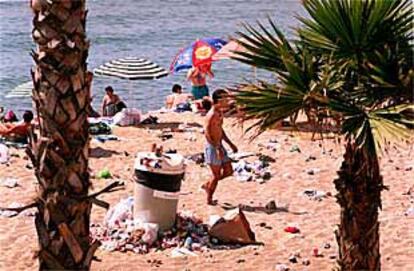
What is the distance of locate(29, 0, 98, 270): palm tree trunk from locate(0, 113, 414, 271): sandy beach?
339cm

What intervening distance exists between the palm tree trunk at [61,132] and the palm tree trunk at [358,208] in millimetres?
2461

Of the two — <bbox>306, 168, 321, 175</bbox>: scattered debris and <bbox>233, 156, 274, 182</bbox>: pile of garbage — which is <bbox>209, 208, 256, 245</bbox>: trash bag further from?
<bbox>306, 168, 321, 175</bbox>: scattered debris

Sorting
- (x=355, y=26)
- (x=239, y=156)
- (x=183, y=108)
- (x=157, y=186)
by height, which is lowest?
(x=239, y=156)

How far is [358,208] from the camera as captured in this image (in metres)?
5.91

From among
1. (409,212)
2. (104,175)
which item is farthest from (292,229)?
(104,175)

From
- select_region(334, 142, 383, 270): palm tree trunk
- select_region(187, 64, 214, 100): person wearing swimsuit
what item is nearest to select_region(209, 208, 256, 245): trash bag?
select_region(334, 142, 383, 270): palm tree trunk

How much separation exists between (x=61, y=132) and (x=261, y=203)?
7.62m

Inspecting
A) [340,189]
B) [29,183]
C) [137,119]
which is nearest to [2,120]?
[137,119]

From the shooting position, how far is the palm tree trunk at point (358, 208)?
5.80 meters

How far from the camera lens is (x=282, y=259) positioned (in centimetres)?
869

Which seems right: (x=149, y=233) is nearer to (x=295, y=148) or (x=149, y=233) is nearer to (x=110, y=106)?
(x=295, y=148)

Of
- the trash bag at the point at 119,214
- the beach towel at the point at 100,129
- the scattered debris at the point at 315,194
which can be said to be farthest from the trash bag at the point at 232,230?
the beach towel at the point at 100,129

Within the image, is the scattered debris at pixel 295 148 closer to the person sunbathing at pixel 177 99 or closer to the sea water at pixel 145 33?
the sea water at pixel 145 33

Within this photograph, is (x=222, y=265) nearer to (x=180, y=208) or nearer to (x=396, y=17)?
(x=180, y=208)
